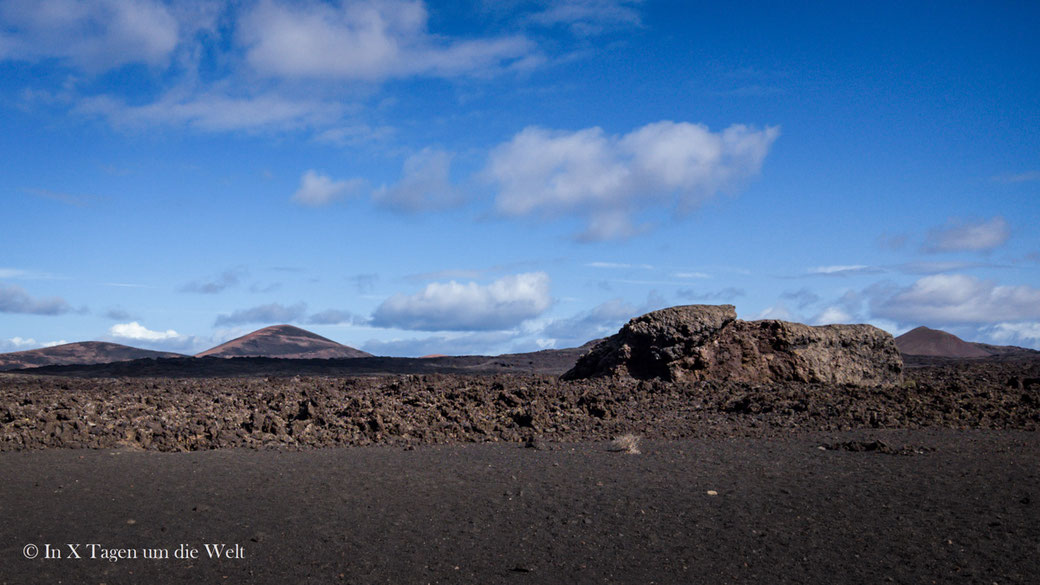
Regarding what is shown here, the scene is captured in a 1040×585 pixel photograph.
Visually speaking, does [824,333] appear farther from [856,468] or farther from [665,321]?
[856,468]

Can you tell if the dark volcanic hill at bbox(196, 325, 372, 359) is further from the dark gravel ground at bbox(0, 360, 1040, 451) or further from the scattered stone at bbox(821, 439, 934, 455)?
the scattered stone at bbox(821, 439, 934, 455)

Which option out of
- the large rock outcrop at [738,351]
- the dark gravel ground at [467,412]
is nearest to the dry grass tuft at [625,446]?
the dark gravel ground at [467,412]

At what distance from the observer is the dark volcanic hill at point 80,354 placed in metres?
35.4

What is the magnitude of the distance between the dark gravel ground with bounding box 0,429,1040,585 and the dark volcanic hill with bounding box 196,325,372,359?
107 ft

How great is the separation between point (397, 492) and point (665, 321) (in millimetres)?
9183

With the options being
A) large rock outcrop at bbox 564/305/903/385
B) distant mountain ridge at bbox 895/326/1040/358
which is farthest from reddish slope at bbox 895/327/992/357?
large rock outcrop at bbox 564/305/903/385

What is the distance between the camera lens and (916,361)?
1208 inches

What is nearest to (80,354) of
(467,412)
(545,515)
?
(467,412)

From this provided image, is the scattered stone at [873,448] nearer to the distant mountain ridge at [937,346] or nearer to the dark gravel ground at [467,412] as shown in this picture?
the dark gravel ground at [467,412]

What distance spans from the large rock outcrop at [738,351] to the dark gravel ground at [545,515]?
18.0ft

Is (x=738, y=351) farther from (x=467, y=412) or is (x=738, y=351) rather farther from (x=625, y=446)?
(x=625, y=446)

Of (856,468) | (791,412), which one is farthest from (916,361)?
(856,468)

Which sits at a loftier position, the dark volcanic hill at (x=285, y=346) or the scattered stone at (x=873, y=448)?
the dark volcanic hill at (x=285, y=346)

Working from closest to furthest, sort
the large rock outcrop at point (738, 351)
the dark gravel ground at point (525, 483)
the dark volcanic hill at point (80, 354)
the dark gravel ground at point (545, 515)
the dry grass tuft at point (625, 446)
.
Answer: the dark gravel ground at point (545, 515)
the dark gravel ground at point (525, 483)
the dry grass tuft at point (625, 446)
the large rock outcrop at point (738, 351)
the dark volcanic hill at point (80, 354)
